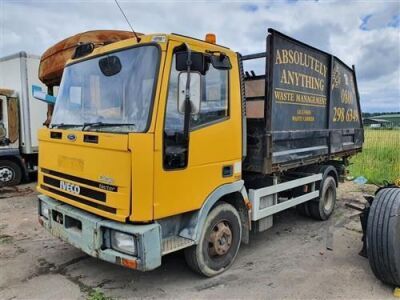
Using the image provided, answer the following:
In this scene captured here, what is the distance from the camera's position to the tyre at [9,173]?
8.98 metres

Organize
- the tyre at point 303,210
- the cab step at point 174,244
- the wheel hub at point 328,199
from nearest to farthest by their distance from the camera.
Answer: the cab step at point 174,244 → the tyre at point 303,210 → the wheel hub at point 328,199

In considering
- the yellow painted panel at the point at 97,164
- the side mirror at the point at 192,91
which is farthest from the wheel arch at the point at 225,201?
the side mirror at the point at 192,91

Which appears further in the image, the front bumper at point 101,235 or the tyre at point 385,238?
the tyre at point 385,238

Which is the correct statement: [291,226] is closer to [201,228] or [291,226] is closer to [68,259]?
[201,228]

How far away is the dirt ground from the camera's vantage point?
3.58 metres

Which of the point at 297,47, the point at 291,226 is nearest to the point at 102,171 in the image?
the point at 297,47

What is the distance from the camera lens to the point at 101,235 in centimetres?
326

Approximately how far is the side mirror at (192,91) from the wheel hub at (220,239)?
54.9 inches

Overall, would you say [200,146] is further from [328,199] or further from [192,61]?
[328,199]

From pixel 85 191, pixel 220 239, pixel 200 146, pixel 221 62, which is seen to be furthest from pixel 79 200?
pixel 221 62

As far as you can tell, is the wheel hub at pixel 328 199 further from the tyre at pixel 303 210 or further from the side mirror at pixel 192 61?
the side mirror at pixel 192 61

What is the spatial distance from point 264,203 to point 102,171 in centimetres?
228

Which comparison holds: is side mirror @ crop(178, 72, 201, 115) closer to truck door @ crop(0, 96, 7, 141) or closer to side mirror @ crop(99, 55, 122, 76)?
side mirror @ crop(99, 55, 122, 76)

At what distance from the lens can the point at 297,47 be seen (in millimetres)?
4973
